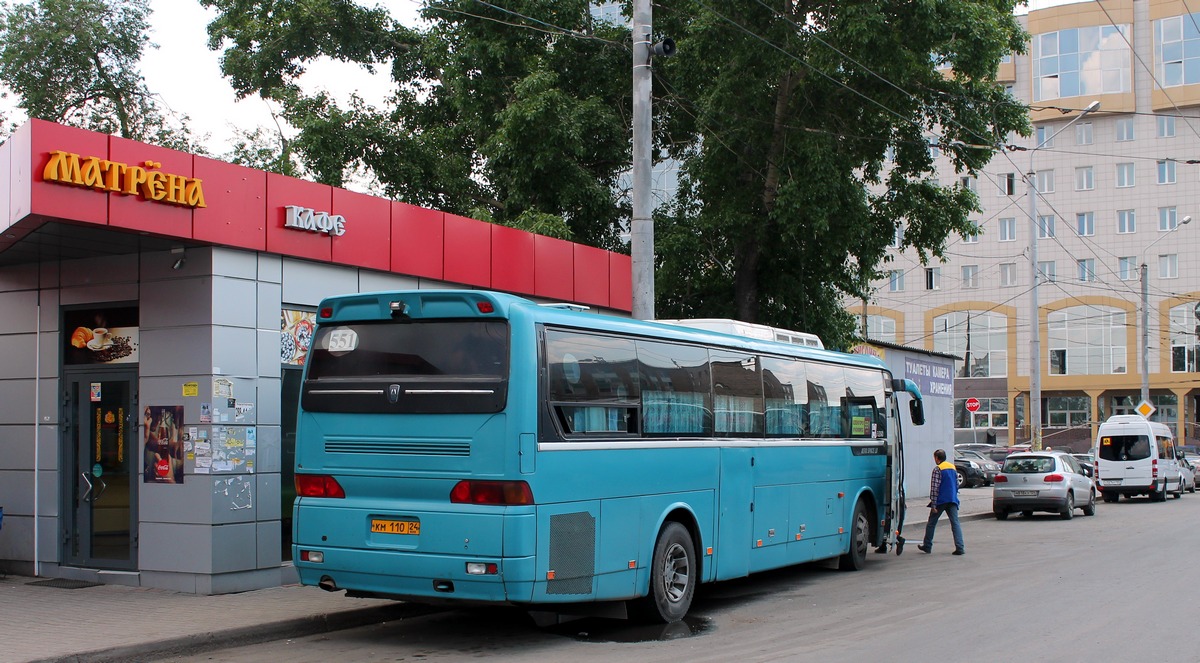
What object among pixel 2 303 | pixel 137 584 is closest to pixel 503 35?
pixel 2 303

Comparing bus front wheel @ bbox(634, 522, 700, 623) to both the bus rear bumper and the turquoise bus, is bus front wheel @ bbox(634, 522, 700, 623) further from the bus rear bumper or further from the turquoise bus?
the bus rear bumper

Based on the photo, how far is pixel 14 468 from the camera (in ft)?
44.4

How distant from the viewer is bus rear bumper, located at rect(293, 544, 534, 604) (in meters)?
8.95

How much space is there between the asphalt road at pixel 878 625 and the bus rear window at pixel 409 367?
2.07 m

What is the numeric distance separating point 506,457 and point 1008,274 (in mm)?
64852

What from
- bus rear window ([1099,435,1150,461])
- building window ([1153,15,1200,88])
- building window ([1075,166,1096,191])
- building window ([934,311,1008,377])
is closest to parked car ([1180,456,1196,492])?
bus rear window ([1099,435,1150,461])

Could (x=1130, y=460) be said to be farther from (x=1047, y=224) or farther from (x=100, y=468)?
(x=1047, y=224)

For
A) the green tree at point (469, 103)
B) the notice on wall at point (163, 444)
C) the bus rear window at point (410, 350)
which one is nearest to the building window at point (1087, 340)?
the green tree at point (469, 103)

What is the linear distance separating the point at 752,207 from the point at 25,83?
2147 centimetres

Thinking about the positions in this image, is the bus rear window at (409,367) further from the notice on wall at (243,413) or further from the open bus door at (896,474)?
the open bus door at (896,474)

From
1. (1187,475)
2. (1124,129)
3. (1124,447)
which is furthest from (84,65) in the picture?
(1124,129)

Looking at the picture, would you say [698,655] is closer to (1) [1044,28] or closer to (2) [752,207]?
(2) [752,207]

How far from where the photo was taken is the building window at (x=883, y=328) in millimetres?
72062

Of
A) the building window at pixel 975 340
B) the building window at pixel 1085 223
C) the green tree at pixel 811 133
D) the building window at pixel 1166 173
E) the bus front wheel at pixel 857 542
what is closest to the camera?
the bus front wheel at pixel 857 542
